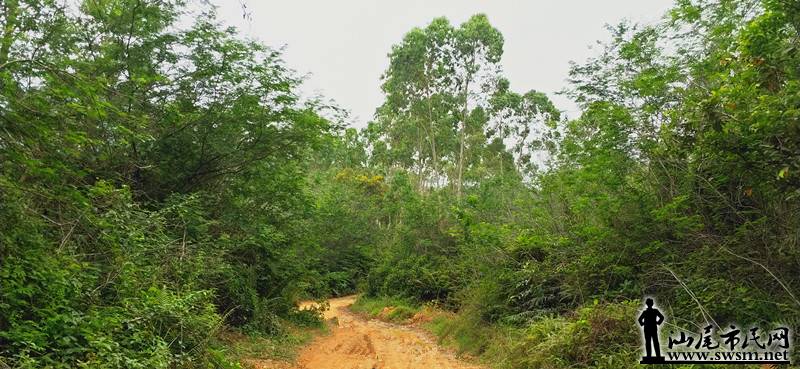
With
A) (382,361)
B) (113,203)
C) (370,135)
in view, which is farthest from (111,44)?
(370,135)

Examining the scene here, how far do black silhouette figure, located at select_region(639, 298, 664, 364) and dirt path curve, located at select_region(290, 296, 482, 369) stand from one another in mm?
3212

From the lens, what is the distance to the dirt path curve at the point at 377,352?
32.5ft

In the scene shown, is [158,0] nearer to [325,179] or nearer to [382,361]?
[382,361]

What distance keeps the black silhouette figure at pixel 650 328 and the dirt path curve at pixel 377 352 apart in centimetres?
321

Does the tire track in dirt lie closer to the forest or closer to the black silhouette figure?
→ the forest

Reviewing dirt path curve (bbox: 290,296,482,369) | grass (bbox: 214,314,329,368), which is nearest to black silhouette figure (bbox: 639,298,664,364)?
dirt path curve (bbox: 290,296,482,369)

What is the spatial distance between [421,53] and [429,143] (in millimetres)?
6859

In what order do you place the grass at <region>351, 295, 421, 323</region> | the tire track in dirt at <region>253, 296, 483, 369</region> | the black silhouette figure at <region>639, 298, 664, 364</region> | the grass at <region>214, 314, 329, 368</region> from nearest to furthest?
the black silhouette figure at <region>639, 298, 664, 364</region> → the grass at <region>214, 314, 329, 368</region> → the tire track in dirt at <region>253, 296, 483, 369</region> → the grass at <region>351, 295, 421, 323</region>

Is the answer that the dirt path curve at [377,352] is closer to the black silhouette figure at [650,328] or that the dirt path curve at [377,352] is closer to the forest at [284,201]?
the forest at [284,201]

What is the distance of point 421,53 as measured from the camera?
26031 millimetres

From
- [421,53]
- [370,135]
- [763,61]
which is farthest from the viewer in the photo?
[370,135]

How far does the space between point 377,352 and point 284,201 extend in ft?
13.2

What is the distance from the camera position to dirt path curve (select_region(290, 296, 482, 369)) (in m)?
9.90

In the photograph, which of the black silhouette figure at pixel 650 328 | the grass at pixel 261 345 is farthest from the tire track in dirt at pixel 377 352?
the black silhouette figure at pixel 650 328
